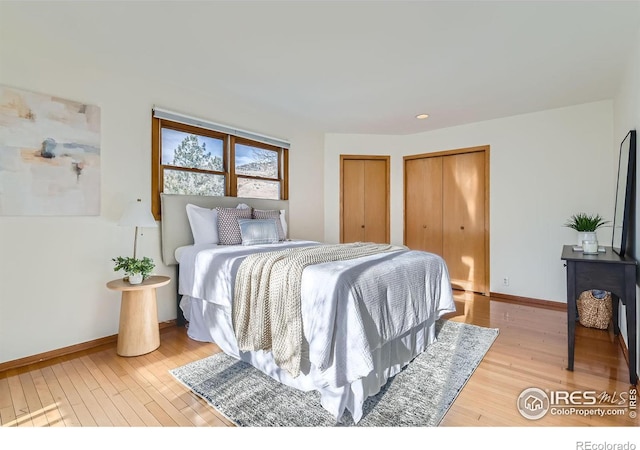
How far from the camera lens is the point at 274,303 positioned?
1.93m

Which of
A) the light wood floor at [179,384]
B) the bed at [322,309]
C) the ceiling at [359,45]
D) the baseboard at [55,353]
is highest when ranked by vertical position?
the ceiling at [359,45]

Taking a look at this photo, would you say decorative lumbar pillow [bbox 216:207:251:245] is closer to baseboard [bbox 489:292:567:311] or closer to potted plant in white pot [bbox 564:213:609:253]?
potted plant in white pot [bbox 564:213:609:253]

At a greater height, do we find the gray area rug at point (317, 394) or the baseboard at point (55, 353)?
the baseboard at point (55, 353)

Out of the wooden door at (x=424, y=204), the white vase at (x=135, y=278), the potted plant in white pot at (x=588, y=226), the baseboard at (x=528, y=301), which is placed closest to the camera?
the potted plant in white pot at (x=588, y=226)

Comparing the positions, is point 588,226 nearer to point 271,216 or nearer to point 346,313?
point 346,313

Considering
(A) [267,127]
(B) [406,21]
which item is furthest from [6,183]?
(B) [406,21]

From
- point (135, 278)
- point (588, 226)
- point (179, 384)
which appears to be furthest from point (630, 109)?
point (135, 278)

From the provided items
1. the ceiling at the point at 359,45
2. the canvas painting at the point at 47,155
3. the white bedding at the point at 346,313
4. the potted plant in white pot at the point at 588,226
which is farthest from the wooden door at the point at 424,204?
the canvas painting at the point at 47,155

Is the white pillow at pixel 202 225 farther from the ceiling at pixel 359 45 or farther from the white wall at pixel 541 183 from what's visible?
the white wall at pixel 541 183

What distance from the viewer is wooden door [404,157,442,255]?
473 centimetres

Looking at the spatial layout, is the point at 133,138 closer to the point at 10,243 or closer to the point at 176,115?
the point at 176,115

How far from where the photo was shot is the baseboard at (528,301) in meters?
3.69

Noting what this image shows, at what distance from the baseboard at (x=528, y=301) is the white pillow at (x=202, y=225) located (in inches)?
143

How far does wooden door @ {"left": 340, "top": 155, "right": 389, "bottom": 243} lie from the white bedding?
2444mm
